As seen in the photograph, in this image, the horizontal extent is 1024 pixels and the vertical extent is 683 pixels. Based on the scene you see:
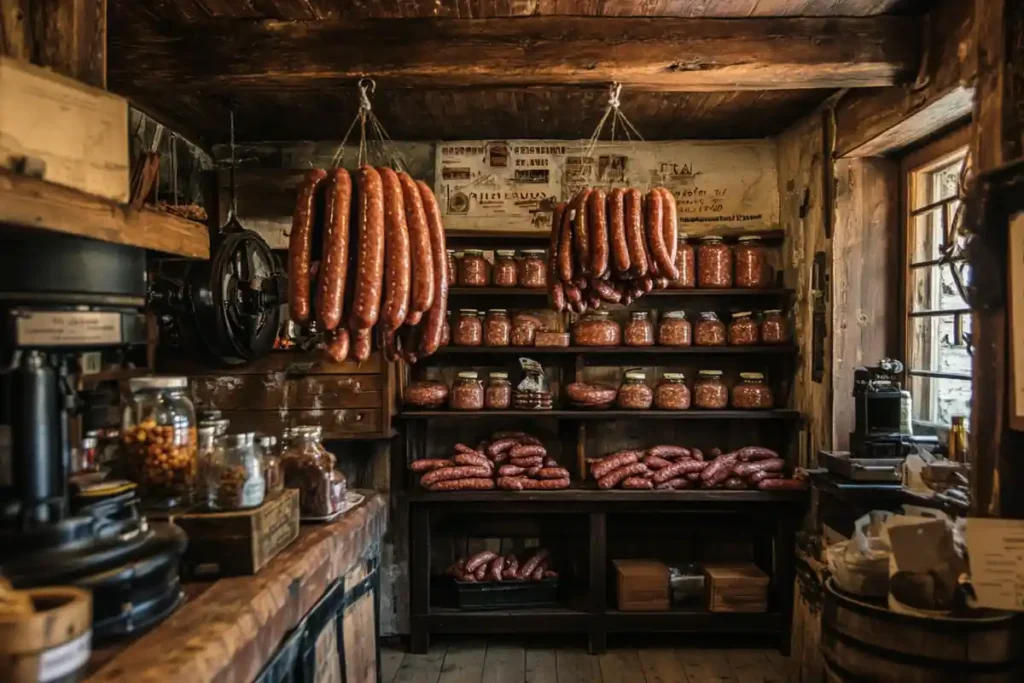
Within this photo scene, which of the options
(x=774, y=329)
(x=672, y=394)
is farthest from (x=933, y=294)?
(x=672, y=394)

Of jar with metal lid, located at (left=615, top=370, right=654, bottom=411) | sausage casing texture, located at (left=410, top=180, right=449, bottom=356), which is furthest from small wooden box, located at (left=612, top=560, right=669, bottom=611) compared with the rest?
sausage casing texture, located at (left=410, top=180, right=449, bottom=356)

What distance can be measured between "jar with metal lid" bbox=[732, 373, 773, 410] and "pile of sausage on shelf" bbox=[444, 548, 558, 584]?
135cm

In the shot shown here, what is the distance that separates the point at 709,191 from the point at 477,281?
1.44 m

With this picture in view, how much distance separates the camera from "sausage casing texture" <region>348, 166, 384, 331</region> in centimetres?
208

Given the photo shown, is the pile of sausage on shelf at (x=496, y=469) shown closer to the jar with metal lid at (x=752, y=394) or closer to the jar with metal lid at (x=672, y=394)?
the jar with metal lid at (x=672, y=394)

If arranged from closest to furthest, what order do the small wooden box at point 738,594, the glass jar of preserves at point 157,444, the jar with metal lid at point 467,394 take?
the glass jar of preserves at point 157,444
the small wooden box at point 738,594
the jar with metal lid at point 467,394

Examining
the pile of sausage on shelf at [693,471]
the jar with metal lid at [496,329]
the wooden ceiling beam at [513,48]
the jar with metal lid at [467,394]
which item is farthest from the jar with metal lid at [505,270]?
the wooden ceiling beam at [513,48]

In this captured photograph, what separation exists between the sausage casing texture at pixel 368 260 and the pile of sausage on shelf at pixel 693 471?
205cm

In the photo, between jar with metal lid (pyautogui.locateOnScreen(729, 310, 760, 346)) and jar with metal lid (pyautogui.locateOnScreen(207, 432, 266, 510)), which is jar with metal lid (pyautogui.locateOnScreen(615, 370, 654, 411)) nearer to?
jar with metal lid (pyautogui.locateOnScreen(729, 310, 760, 346))

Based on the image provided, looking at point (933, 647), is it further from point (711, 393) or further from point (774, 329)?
point (774, 329)

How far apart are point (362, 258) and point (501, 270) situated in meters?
1.84

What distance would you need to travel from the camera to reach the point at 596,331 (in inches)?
153

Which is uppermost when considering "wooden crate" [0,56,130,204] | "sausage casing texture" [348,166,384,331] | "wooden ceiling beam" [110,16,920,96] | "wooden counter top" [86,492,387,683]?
"wooden ceiling beam" [110,16,920,96]

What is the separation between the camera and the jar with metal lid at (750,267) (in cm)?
390
